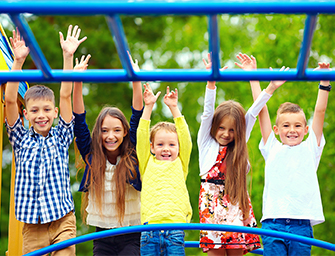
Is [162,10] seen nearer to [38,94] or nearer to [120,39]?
[120,39]

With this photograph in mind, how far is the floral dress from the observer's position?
3521mm

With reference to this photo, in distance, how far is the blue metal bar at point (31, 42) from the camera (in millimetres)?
1760

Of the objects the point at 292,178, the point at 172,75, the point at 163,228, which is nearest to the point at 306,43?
the point at 172,75

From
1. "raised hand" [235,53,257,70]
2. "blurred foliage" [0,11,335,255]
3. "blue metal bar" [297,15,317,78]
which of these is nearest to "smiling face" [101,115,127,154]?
"raised hand" [235,53,257,70]

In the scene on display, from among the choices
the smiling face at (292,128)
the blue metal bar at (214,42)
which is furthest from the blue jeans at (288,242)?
the blue metal bar at (214,42)

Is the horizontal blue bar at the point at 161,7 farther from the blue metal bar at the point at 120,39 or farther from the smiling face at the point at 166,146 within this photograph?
the smiling face at the point at 166,146

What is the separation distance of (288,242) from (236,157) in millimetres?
707

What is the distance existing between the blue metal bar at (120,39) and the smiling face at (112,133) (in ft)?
5.86

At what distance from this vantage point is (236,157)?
12.0ft

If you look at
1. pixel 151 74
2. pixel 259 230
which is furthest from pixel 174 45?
pixel 151 74

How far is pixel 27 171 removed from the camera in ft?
11.2

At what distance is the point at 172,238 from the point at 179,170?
49cm

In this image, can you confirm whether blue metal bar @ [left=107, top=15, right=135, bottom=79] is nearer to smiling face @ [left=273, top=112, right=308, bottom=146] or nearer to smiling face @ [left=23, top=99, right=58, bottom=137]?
smiling face @ [left=23, top=99, right=58, bottom=137]

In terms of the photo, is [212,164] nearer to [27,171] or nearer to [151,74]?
[27,171]
